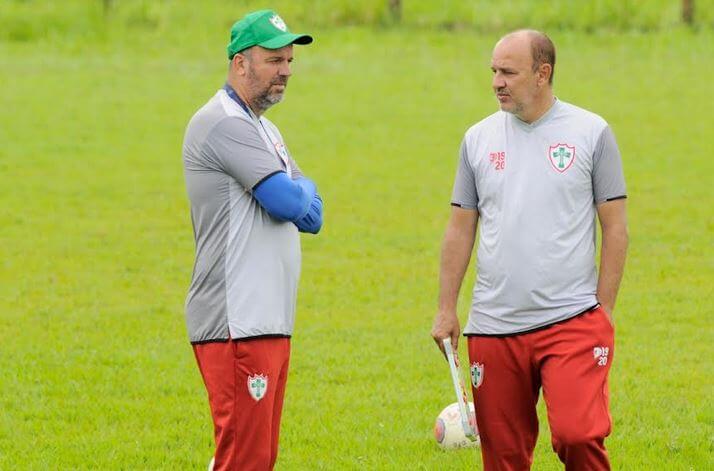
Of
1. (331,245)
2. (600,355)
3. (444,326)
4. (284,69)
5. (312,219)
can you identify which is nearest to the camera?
(284,69)

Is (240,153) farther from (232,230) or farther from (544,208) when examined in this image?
(544,208)

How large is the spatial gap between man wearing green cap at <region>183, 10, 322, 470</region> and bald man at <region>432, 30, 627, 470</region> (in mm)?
938

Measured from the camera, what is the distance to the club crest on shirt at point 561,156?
662 centimetres

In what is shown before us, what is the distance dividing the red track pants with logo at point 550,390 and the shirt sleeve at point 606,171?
53 centimetres

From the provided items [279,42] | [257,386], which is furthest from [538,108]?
[257,386]

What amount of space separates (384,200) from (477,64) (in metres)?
10.1

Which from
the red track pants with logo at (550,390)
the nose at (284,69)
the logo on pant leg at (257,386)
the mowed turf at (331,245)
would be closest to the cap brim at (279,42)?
the nose at (284,69)

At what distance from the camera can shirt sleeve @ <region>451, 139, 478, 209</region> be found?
686 centimetres

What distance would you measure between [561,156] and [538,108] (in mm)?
250

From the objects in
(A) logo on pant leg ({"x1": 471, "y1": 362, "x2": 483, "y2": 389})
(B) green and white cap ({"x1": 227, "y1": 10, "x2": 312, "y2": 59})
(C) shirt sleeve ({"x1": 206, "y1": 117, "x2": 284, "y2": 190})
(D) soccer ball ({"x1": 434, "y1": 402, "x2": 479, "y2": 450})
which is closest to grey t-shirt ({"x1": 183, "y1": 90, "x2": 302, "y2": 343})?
(C) shirt sleeve ({"x1": 206, "y1": 117, "x2": 284, "y2": 190})

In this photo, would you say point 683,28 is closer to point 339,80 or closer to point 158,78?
point 339,80

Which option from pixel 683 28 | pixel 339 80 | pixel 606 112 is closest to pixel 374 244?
pixel 606 112

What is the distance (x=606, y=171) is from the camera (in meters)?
6.62

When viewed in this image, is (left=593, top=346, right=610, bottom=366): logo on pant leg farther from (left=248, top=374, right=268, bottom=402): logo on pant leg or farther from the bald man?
(left=248, top=374, right=268, bottom=402): logo on pant leg
